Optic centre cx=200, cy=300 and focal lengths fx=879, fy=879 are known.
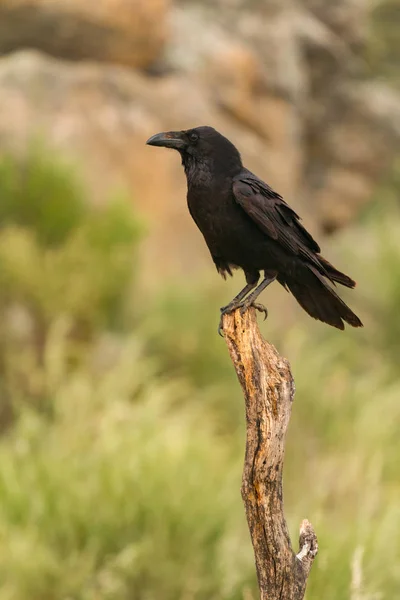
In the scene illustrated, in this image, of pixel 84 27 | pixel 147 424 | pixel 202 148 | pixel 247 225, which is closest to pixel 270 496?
pixel 247 225

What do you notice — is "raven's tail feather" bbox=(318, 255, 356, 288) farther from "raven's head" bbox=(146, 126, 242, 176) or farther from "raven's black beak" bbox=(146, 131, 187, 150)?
"raven's black beak" bbox=(146, 131, 187, 150)

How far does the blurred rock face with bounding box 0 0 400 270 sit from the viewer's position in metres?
8.51

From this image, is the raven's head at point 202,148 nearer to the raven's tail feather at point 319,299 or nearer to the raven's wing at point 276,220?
the raven's wing at point 276,220

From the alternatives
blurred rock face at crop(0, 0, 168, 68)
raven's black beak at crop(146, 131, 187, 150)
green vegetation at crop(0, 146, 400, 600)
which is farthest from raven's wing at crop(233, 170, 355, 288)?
blurred rock face at crop(0, 0, 168, 68)

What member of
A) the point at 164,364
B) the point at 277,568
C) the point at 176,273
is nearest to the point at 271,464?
the point at 277,568

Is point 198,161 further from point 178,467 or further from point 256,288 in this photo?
point 178,467

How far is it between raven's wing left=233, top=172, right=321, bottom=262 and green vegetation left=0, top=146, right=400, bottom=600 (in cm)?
111

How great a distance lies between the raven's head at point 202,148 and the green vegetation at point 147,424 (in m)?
1.41

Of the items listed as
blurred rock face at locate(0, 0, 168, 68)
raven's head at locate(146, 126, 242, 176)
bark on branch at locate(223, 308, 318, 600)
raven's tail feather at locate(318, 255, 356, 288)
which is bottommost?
bark on branch at locate(223, 308, 318, 600)

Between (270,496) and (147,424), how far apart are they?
8.56 ft

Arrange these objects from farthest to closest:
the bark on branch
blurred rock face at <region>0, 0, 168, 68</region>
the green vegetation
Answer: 1. blurred rock face at <region>0, 0, 168, 68</region>
2. the green vegetation
3. the bark on branch

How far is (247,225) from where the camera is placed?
2646 millimetres

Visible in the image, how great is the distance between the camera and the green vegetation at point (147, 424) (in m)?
3.99

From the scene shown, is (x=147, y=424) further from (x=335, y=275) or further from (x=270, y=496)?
(x=270, y=496)
